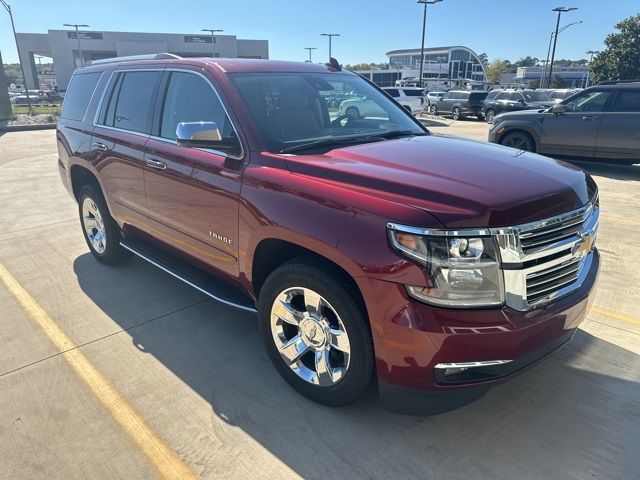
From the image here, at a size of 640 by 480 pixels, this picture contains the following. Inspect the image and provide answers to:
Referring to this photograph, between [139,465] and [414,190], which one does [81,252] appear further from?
[414,190]

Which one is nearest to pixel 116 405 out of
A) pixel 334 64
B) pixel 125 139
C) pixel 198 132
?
pixel 198 132

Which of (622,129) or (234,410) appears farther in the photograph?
(622,129)

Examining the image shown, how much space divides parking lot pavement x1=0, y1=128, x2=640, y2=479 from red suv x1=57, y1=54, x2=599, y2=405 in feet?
1.11

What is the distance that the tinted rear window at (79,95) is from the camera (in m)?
5.08

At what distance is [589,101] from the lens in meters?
10.2

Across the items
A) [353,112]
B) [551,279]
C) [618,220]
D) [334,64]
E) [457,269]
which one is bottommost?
[618,220]

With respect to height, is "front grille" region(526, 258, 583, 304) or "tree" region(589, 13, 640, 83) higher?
"tree" region(589, 13, 640, 83)

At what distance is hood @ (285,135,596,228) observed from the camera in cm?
228

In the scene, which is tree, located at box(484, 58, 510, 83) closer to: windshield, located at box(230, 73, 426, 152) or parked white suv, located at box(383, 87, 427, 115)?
parked white suv, located at box(383, 87, 427, 115)

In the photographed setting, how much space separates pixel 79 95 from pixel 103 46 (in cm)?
6909

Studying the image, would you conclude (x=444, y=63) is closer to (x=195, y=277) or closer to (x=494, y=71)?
(x=494, y=71)

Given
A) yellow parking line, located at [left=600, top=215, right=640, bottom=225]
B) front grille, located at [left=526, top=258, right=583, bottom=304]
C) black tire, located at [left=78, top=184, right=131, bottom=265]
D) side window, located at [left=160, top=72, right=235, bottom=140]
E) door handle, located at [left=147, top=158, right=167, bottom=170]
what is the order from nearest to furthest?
front grille, located at [left=526, top=258, right=583, bottom=304]
side window, located at [left=160, top=72, right=235, bottom=140]
door handle, located at [left=147, top=158, right=167, bottom=170]
black tire, located at [left=78, top=184, right=131, bottom=265]
yellow parking line, located at [left=600, top=215, right=640, bottom=225]

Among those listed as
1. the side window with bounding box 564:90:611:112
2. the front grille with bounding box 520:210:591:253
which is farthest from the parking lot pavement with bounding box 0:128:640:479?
the side window with bounding box 564:90:611:112

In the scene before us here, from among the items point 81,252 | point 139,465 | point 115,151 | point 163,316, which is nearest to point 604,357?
point 139,465
